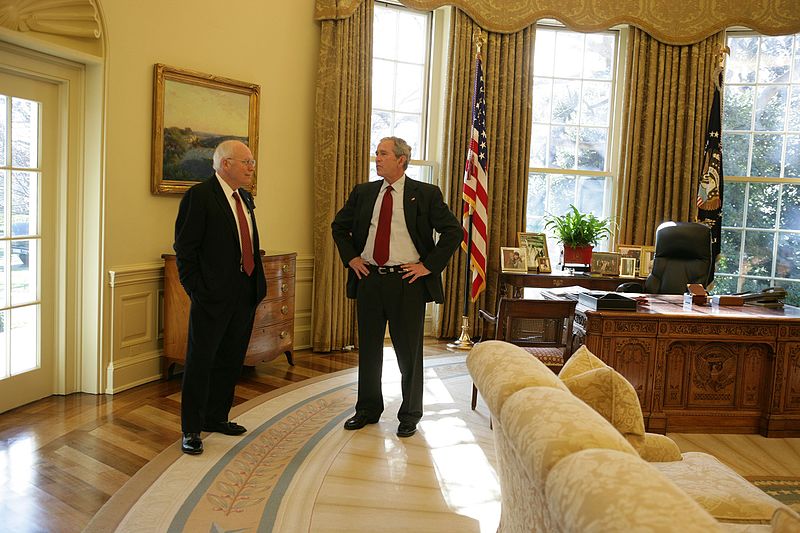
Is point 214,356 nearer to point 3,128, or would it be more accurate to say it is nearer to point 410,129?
point 3,128

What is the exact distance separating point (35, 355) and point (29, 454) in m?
1.09

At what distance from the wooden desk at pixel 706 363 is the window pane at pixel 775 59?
3727 millimetres

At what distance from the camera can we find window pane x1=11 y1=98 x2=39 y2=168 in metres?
4.04

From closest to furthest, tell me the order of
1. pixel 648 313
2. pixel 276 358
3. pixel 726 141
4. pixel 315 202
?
pixel 648 313 → pixel 276 358 → pixel 315 202 → pixel 726 141

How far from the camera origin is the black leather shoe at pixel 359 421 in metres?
3.95

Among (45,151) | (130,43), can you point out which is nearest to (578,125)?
(130,43)

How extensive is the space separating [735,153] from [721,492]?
5.89 meters

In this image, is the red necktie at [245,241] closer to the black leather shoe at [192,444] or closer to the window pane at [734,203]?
the black leather shoe at [192,444]

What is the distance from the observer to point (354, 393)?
4.76m

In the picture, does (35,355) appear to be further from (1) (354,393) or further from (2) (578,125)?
(2) (578,125)

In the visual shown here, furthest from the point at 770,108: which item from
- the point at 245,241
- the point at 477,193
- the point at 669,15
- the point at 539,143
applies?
the point at 245,241

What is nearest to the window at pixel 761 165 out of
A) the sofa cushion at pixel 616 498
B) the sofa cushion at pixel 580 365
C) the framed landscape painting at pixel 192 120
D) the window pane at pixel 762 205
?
the window pane at pixel 762 205

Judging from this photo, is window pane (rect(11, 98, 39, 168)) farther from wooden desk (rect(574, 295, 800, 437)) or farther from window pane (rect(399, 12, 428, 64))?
window pane (rect(399, 12, 428, 64))

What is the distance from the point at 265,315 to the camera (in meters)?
5.11
